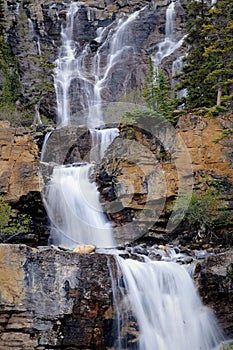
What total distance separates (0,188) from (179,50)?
24279mm

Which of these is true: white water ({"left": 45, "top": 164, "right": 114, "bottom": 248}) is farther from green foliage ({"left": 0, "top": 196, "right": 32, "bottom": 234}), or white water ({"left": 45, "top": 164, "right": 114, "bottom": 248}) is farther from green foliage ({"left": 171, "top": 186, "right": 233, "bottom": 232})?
green foliage ({"left": 171, "top": 186, "right": 233, "bottom": 232})

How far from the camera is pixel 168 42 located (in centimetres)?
3869

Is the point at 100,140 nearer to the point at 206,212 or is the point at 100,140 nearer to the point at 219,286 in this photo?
the point at 206,212

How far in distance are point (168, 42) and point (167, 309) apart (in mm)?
31612

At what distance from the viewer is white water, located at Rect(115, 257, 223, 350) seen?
39.4ft

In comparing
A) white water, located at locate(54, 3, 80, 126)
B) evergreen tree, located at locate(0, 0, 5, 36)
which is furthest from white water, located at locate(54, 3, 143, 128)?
evergreen tree, located at locate(0, 0, 5, 36)

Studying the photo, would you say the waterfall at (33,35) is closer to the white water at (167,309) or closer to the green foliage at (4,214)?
the green foliage at (4,214)

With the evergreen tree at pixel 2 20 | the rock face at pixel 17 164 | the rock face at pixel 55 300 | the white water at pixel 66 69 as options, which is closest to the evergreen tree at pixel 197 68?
the rock face at pixel 17 164

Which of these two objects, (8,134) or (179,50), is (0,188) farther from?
(179,50)

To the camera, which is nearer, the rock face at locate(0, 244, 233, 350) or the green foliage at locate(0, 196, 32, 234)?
the rock face at locate(0, 244, 233, 350)

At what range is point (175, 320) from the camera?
40.5 feet

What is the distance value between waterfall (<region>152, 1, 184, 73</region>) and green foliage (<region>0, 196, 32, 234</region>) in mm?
22675

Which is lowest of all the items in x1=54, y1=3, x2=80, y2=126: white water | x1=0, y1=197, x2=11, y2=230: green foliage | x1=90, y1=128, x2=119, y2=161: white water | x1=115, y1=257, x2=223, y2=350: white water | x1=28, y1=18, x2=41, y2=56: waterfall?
x1=115, y1=257, x2=223, y2=350: white water

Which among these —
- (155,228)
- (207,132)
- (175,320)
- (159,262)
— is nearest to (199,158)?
(207,132)
